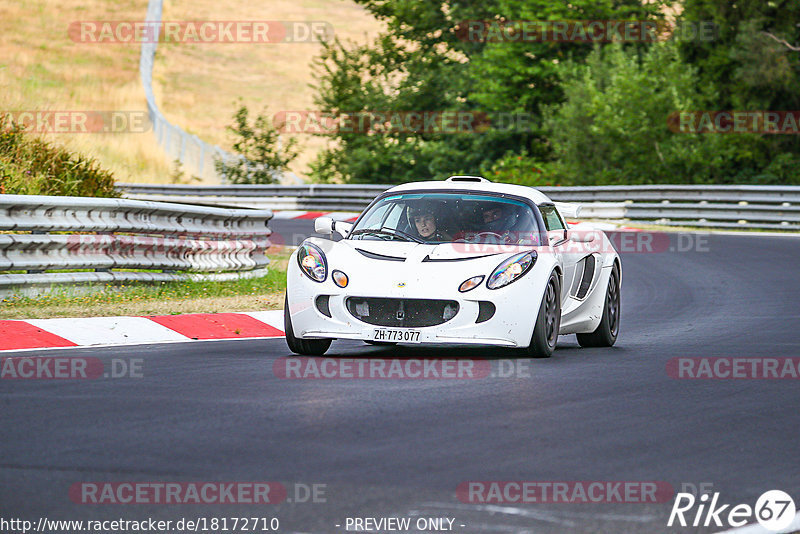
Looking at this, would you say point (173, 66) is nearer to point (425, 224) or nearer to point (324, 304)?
point (425, 224)

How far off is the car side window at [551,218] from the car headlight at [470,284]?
5.40 ft

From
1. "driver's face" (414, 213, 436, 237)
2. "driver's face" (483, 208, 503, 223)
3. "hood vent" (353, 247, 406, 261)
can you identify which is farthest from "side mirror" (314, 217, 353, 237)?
"driver's face" (483, 208, 503, 223)

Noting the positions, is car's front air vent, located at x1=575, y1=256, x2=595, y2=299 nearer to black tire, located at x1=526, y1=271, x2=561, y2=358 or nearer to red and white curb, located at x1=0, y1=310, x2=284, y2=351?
black tire, located at x1=526, y1=271, x2=561, y2=358

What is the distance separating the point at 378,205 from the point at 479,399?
3530 millimetres

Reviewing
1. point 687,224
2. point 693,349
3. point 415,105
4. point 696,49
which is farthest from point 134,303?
point 415,105

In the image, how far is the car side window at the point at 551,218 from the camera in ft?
A: 38.0

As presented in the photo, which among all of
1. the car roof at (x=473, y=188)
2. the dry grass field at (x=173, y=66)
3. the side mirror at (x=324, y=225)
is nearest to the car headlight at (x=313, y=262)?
the side mirror at (x=324, y=225)

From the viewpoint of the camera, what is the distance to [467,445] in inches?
263

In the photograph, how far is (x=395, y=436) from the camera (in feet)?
22.5

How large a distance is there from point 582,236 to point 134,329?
4.05 meters

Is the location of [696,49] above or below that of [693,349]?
above

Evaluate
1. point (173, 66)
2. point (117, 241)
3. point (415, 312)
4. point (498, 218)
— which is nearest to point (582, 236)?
point (498, 218)

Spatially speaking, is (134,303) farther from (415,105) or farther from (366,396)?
(415,105)

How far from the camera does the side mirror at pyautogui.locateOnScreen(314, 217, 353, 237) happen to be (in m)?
11.1
